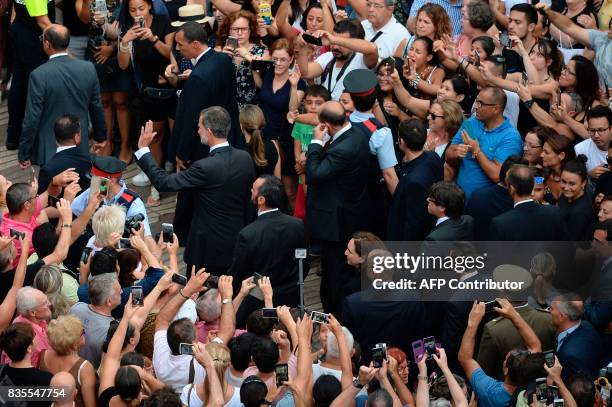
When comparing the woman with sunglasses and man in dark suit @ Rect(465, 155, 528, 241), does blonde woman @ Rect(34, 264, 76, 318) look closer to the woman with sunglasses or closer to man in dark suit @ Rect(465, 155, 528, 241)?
man in dark suit @ Rect(465, 155, 528, 241)

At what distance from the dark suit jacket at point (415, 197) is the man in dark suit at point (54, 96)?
2906 mm

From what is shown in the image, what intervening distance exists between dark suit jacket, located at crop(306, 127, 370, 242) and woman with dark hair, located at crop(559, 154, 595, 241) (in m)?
1.56

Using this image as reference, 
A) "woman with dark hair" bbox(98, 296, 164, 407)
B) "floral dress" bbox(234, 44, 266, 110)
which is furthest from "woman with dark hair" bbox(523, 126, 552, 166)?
"woman with dark hair" bbox(98, 296, 164, 407)

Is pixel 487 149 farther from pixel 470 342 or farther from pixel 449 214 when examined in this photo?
pixel 470 342

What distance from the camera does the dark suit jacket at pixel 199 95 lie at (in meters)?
11.0

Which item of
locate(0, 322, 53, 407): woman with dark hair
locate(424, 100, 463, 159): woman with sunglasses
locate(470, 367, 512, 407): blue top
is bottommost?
locate(470, 367, 512, 407): blue top

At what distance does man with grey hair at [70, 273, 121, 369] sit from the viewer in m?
8.44

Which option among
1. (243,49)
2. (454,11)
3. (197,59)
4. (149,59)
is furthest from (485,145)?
(149,59)

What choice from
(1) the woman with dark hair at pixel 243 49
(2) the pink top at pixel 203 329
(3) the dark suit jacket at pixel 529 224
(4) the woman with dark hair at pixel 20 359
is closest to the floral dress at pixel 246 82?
(1) the woman with dark hair at pixel 243 49

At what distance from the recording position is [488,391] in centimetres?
798

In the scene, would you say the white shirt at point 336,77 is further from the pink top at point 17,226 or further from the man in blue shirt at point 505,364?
the man in blue shirt at point 505,364

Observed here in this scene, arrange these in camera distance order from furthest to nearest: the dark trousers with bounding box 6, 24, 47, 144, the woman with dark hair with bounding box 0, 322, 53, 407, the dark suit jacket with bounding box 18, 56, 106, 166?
1. the dark trousers with bounding box 6, 24, 47, 144
2. the dark suit jacket with bounding box 18, 56, 106, 166
3. the woman with dark hair with bounding box 0, 322, 53, 407

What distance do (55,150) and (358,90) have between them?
9.66 feet

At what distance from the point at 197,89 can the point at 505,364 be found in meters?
4.14
